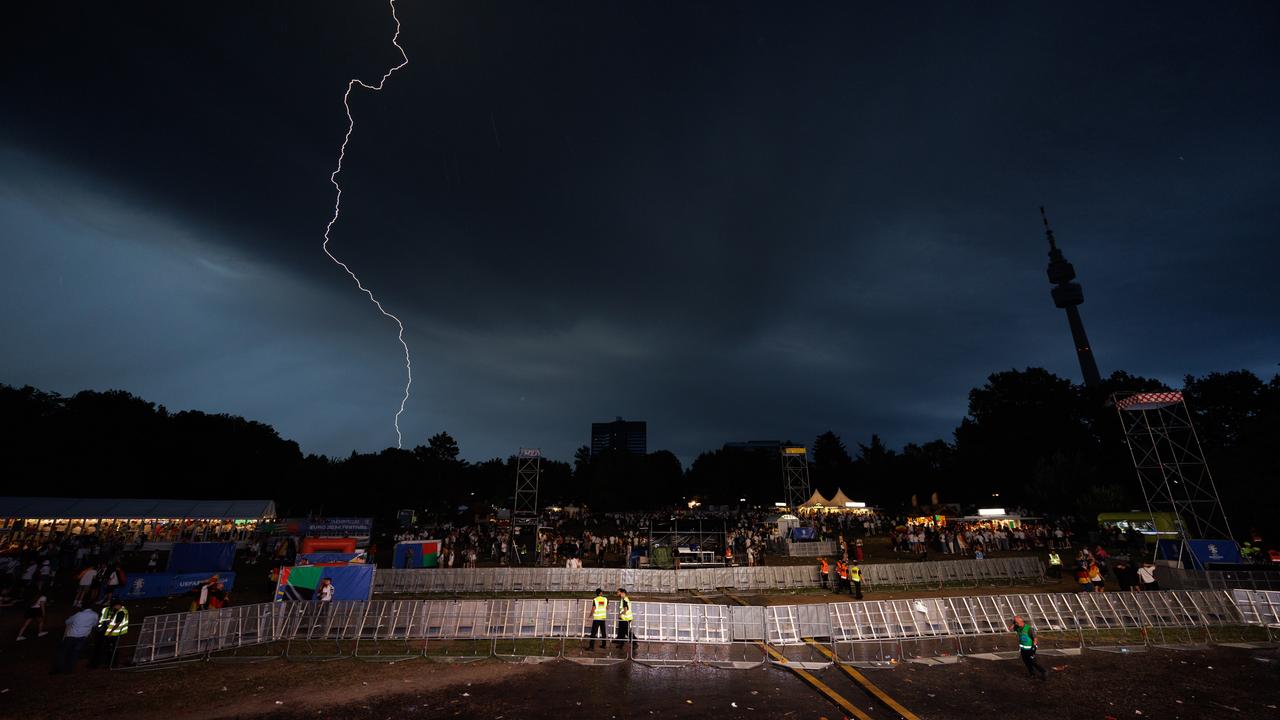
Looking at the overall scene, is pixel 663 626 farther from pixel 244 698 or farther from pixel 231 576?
pixel 231 576

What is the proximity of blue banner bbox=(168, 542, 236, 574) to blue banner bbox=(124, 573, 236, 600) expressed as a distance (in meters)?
1.95

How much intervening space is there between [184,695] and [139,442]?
71.4 metres

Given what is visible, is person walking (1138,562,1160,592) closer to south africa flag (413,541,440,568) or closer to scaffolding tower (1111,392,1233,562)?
scaffolding tower (1111,392,1233,562)

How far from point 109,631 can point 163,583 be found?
13.2m

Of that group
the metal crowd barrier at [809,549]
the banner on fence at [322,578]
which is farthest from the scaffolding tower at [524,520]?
the metal crowd barrier at [809,549]

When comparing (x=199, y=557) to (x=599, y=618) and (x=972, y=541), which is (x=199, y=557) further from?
(x=972, y=541)

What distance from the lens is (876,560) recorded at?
3112cm

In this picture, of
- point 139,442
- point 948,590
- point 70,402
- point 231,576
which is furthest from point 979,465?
point 70,402

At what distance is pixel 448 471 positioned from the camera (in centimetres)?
9244

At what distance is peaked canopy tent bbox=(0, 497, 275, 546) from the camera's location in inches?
1299

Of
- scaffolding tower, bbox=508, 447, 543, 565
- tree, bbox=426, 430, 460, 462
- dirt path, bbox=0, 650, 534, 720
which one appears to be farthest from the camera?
tree, bbox=426, 430, 460, 462

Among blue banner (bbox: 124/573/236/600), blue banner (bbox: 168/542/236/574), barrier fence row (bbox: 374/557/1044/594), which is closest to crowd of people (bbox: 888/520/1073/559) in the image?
barrier fence row (bbox: 374/557/1044/594)

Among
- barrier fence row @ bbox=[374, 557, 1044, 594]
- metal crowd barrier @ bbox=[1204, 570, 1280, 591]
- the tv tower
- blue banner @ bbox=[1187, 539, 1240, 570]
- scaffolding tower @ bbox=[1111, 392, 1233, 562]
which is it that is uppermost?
the tv tower

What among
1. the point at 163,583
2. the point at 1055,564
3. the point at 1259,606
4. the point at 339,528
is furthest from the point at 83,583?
the point at 1055,564
